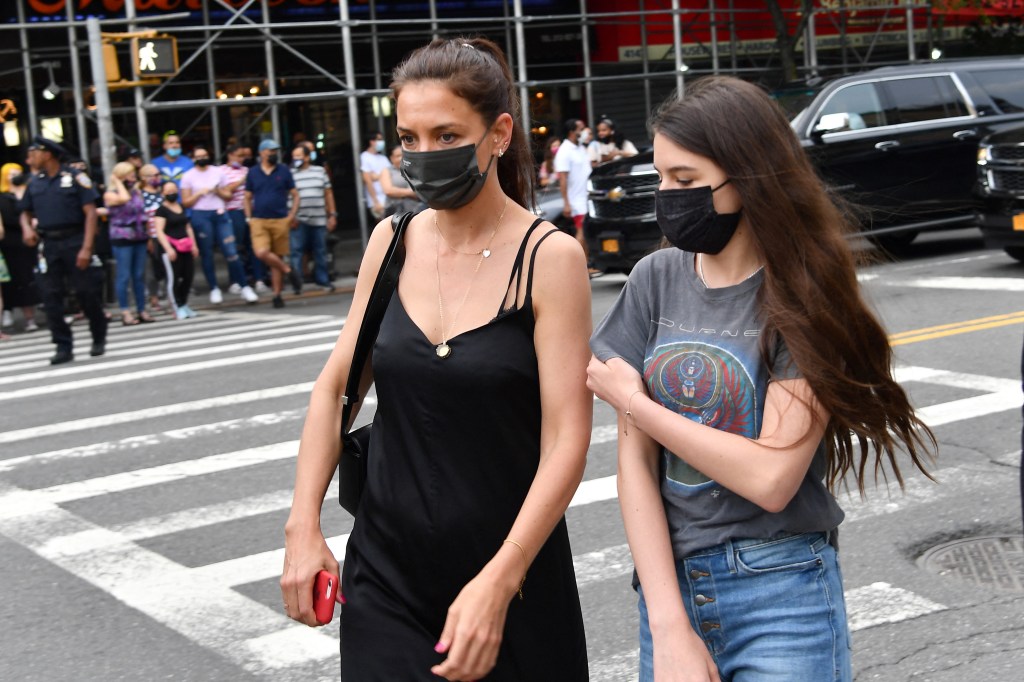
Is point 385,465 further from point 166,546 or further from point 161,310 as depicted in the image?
point 161,310

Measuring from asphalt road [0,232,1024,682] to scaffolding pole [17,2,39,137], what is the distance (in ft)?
34.2

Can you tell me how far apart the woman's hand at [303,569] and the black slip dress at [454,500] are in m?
0.08

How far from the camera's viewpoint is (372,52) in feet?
76.5

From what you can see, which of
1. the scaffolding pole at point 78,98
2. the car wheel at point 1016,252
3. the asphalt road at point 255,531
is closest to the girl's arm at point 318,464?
the asphalt road at point 255,531

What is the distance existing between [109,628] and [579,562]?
1873 millimetres

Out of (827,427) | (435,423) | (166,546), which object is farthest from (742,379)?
(166,546)

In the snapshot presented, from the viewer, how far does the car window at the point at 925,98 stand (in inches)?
596

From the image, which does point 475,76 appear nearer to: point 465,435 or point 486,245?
point 486,245

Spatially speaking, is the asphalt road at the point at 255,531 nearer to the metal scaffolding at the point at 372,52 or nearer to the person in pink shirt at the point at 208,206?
the person in pink shirt at the point at 208,206

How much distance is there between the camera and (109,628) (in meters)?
5.11

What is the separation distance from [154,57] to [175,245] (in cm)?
306

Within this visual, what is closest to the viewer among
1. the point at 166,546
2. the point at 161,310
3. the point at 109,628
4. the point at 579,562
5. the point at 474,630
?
the point at 474,630

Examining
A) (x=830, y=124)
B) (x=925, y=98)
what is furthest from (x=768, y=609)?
(x=925, y=98)

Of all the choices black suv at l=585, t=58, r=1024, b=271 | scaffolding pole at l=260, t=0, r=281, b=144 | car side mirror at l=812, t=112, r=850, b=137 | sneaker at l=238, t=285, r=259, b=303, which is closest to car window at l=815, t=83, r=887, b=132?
black suv at l=585, t=58, r=1024, b=271
